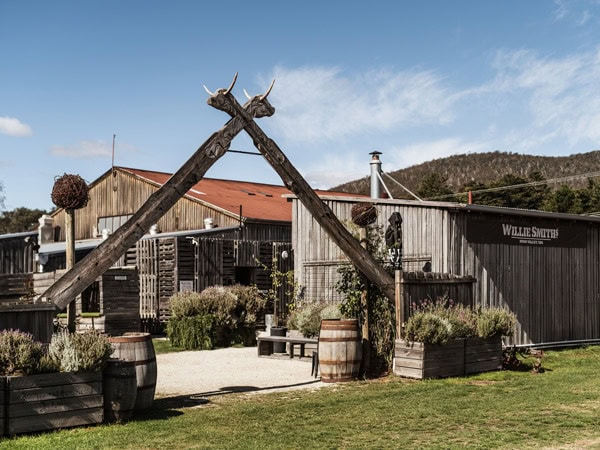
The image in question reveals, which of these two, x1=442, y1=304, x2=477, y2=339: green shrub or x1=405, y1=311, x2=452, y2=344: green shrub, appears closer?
x1=405, y1=311, x2=452, y2=344: green shrub

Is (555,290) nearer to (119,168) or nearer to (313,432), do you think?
(313,432)

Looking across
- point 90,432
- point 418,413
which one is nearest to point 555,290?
point 418,413

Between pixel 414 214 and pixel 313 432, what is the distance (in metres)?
8.97

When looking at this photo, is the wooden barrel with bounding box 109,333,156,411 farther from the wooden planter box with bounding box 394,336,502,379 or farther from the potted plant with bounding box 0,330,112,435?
the wooden planter box with bounding box 394,336,502,379

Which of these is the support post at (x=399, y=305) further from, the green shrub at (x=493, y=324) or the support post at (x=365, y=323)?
the green shrub at (x=493, y=324)

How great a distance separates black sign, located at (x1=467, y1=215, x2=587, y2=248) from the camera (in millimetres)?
16719

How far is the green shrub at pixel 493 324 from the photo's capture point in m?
13.8

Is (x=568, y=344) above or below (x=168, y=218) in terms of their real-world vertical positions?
below

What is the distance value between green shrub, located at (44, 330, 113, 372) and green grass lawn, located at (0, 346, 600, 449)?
28.7 inches

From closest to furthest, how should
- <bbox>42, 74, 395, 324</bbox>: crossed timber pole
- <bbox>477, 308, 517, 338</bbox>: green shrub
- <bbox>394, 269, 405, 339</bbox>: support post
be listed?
<bbox>42, 74, 395, 324</bbox>: crossed timber pole, <bbox>394, 269, 405, 339</bbox>: support post, <bbox>477, 308, 517, 338</bbox>: green shrub

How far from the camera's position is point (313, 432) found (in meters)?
8.74

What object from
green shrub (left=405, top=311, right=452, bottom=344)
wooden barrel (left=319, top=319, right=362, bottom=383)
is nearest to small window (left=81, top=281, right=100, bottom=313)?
wooden barrel (left=319, top=319, right=362, bottom=383)

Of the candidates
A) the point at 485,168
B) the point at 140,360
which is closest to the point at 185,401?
the point at 140,360

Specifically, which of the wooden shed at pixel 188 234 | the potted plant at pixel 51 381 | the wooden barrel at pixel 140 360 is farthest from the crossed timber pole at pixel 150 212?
the wooden shed at pixel 188 234
